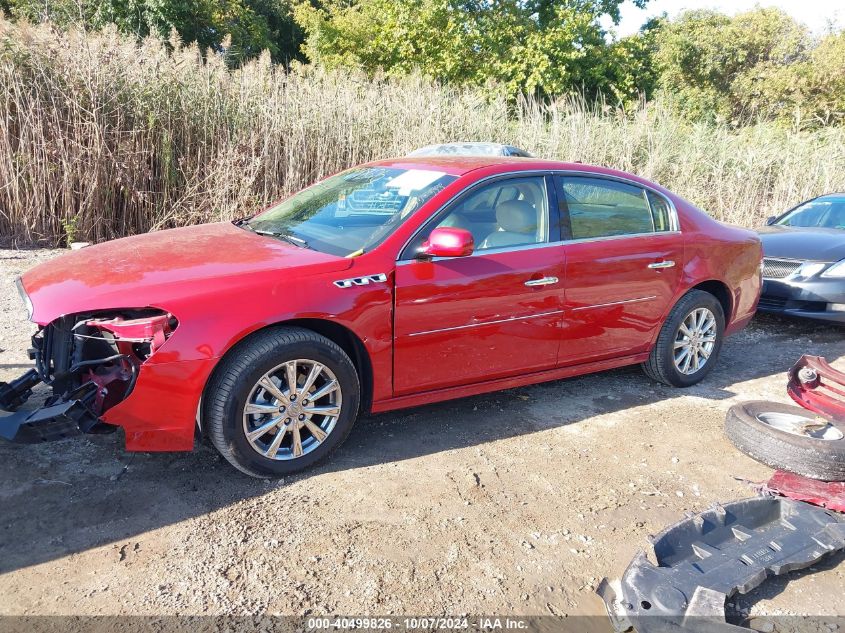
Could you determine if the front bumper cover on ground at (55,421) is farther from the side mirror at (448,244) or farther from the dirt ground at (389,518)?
the side mirror at (448,244)

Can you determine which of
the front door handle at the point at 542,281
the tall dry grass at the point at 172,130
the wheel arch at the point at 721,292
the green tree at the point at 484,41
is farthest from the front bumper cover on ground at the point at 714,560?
the green tree at the point at 484,41

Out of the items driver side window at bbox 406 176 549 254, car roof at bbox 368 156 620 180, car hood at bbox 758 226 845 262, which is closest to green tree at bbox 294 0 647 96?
car hood at bbox 758 226 845 262

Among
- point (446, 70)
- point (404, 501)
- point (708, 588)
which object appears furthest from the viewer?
point (446, 70)

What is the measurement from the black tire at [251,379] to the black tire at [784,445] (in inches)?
94.9

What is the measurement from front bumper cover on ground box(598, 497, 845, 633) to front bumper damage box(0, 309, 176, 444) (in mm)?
2329

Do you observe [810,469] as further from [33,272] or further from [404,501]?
[33,272]

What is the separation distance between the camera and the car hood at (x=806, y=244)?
6852 mm

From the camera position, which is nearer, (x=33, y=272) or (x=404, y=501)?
(x=404, y=501)

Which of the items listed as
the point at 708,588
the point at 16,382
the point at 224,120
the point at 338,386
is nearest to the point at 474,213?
the point at 338,386

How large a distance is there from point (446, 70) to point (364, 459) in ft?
54.9

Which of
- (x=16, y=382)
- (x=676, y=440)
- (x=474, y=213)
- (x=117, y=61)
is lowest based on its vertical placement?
(x=676, y=440)

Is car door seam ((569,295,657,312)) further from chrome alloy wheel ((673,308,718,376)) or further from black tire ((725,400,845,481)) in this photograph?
black tire ((725,400,845,481))

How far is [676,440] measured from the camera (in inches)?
168

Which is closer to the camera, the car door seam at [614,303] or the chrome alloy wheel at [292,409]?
the chrome alloy wheel at [292,409]
